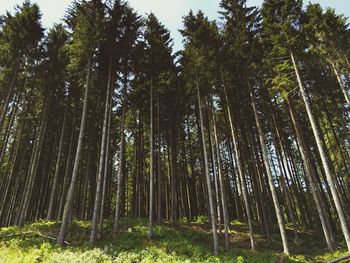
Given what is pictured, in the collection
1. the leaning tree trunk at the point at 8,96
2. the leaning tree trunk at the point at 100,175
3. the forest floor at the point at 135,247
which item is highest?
the leaning tree trunk at the point at 8,96

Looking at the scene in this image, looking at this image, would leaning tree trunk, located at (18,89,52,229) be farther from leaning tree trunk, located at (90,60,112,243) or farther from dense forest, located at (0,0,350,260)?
leaning tree trunk, located at (90,60,112,243)

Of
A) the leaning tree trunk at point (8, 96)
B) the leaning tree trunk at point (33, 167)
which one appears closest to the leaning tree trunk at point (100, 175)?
the leaning tree trunk at point (33, 167)

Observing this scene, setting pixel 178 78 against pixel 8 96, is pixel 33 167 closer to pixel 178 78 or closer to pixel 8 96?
pixel 8 96

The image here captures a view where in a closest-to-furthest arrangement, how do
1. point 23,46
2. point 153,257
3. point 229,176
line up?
point 153,257, point 23,46, point 229,176

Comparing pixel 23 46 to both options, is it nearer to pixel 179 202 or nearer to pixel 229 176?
pixel 179 202

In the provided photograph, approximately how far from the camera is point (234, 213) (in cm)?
2955

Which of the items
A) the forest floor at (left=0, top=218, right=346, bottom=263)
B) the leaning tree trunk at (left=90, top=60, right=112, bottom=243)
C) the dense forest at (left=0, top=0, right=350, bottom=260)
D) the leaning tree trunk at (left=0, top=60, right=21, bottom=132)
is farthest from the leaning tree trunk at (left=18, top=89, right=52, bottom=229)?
the leaning tree trunk at (left=90, top=60, right=112, bottom=243)

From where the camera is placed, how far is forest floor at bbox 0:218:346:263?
34.7 ft

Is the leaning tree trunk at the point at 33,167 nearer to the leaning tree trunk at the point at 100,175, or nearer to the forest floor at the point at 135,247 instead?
the forest floor at the point at 135,247

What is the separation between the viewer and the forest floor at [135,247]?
1057 cm

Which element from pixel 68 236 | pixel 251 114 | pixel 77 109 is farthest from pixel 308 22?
pixel 68 236

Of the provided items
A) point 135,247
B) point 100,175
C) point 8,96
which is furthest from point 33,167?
point 135,247

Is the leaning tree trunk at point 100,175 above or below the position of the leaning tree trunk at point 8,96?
below

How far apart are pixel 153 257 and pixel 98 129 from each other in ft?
43.1
